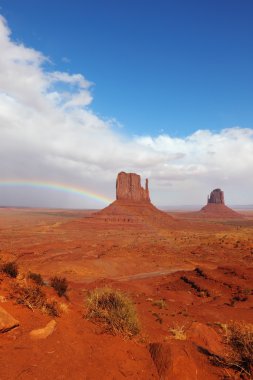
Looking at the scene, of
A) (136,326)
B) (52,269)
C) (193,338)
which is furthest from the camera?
(52,269)

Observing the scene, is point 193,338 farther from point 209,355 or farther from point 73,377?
point 73,377

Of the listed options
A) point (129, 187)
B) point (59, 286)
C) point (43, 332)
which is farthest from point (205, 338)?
point (129, 187)

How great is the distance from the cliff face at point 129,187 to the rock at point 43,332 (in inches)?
3928

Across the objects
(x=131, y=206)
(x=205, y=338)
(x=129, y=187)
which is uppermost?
(x=129, y=187)

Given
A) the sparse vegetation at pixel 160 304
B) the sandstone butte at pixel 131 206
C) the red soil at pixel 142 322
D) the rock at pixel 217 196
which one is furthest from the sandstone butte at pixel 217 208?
the sparse vegetation at pixel 160 304

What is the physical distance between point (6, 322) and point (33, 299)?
1853mm

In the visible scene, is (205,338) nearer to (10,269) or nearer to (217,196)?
(10,269)

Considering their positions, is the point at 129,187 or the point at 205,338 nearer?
the point at 205,338

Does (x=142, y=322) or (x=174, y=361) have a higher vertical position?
(x=174, y=361)

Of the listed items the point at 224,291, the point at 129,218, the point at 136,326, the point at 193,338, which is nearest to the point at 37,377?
the point at 136,326

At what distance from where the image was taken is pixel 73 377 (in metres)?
5.38

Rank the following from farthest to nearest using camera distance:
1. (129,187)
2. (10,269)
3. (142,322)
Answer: (129,187)
(142,322)
(10,269)

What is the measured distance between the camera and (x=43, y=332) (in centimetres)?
679

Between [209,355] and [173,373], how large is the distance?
57.3 inches
